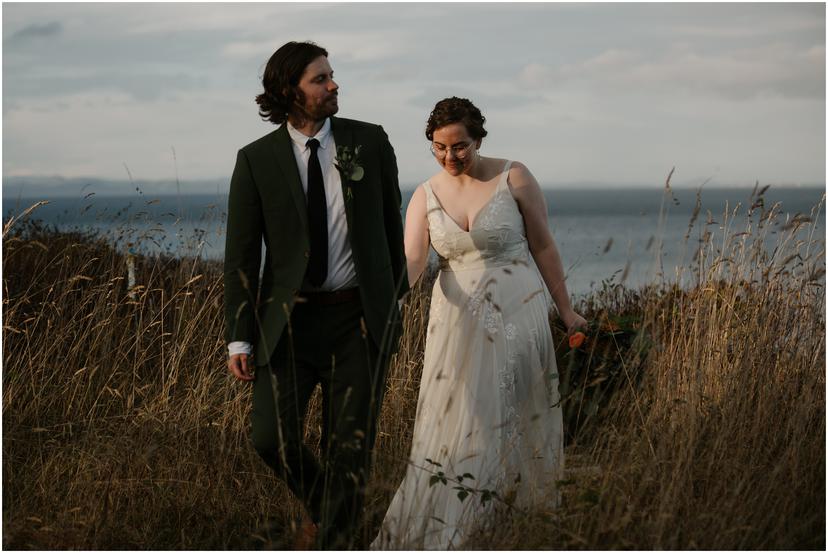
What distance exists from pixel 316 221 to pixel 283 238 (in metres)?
0.15

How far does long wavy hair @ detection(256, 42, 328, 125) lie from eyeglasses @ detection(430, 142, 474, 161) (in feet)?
2.81

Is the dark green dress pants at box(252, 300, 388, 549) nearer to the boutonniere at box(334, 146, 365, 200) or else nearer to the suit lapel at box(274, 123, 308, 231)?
the suit lapel at box(274, 123, 308, 231)

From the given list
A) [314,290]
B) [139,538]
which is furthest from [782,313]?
[139,538]

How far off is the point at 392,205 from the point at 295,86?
60 centimetres

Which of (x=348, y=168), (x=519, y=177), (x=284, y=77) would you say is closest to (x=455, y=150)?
(x=519, y=177)

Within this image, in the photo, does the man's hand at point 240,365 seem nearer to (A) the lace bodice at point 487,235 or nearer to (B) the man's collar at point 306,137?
(B) the man's collar at point 306,137

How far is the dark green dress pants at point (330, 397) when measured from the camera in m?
3.75

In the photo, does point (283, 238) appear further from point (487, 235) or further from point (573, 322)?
point (573, 322)

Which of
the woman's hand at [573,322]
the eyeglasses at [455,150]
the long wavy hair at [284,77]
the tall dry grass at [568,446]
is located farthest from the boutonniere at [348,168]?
the woman's hand at [573,322]

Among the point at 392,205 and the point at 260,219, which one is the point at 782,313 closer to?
the point at 392,205

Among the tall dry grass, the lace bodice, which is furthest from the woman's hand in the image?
the lace bodice

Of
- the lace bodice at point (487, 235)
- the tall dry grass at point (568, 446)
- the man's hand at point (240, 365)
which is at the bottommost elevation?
the tall dry grass at point (568, 446)

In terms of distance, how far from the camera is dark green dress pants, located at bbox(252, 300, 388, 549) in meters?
3.75

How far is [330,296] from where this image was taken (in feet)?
12.2
